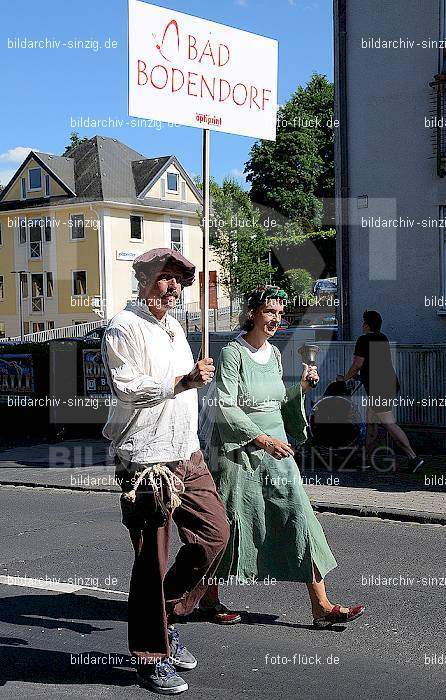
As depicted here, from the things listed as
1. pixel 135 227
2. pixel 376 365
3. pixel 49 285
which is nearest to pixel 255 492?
pixel 376 365

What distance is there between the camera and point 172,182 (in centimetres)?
5472

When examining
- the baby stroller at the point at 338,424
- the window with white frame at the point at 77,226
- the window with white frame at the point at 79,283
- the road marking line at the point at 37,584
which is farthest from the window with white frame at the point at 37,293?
the road marking line at the point at 37,584

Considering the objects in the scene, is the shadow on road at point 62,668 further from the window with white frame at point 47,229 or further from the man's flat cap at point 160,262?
the window with white frame at point 47,229

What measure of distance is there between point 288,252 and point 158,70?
5047 centimetres

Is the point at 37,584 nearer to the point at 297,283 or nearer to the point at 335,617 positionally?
the point at 335,617

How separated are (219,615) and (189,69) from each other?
342cm

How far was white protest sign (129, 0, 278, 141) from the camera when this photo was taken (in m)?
5.69

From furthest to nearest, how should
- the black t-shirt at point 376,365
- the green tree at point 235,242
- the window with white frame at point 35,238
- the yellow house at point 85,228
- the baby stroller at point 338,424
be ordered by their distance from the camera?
the window with white frame at point 35,238
the yellow house at point 85,228
the green tree at point 235,242
the baby stroller at point 338,424
the black t-shirt at point 376,365

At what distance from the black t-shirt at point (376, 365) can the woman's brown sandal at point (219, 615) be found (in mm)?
6117

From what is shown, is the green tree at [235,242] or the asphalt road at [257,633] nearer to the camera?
the asphalt road at [257,633]

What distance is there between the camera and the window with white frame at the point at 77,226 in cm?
5087

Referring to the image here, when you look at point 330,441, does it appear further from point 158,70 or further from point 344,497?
point 158,70

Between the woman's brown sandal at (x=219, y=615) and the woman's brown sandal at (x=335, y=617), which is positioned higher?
the woman's brown sandal at (x=335, y=617)

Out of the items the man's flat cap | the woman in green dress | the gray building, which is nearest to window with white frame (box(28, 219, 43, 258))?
the gray building
